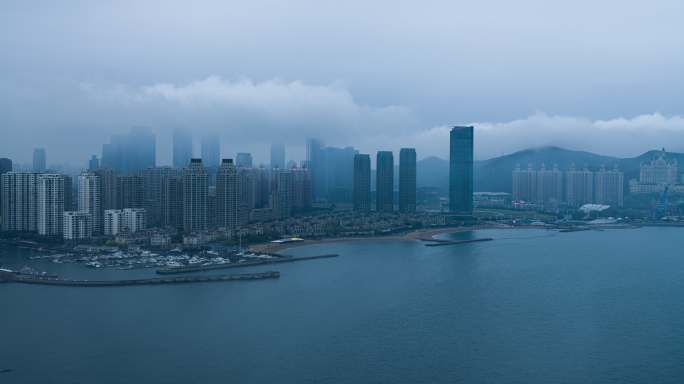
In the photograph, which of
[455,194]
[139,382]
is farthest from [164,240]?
[455,194]

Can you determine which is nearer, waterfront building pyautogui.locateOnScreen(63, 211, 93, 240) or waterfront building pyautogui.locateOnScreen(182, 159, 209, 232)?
waterfront building pyautogui.locateOnScreen(63, 211, 93, 240)

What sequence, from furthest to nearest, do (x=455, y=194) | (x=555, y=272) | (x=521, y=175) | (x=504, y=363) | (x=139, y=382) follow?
(x=521, y=175), (x=455, y=194), (x=555, y=272), (x=504, y=363), (x=139, y=382)

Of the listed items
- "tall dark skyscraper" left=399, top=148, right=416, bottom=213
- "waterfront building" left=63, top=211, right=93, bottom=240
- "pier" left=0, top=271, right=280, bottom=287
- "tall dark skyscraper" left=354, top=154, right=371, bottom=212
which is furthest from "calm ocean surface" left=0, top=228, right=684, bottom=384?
"tall dark skyscraper" left=354, top=154, right=371, bottom=212

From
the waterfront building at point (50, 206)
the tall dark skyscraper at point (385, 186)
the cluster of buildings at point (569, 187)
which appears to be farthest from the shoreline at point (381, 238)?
the cluster of buildings at point (569, 187)

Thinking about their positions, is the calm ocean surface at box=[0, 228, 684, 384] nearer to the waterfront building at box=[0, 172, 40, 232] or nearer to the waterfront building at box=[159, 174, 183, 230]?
the waterfront building at box=[0, 172, 40, 232]

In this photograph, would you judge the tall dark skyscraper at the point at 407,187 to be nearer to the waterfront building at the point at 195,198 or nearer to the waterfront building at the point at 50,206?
the waterfront building at the point at 195,198

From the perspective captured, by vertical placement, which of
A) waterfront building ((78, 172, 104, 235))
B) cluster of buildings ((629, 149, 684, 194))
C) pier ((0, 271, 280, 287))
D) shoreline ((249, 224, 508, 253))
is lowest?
pier ((0, 271, 280, 287))

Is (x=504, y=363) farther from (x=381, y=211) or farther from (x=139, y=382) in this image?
(x=381, y=211)
